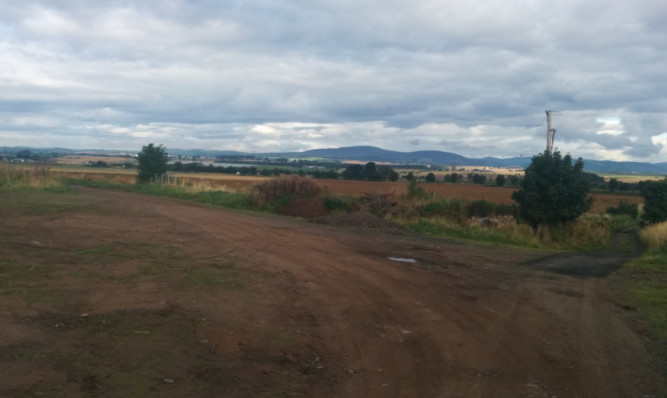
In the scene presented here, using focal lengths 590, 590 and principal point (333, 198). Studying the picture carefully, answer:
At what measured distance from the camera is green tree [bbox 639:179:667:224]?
1341 inches

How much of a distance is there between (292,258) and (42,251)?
546 cm

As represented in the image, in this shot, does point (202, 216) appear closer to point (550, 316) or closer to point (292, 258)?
point (292, 258)

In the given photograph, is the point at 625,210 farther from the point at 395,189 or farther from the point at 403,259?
the point at 403,259

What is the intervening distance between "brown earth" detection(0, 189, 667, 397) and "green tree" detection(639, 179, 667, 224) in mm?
23032

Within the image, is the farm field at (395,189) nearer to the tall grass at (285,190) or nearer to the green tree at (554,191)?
the tall grass at (285,190)

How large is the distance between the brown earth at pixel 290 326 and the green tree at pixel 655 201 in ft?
75.6

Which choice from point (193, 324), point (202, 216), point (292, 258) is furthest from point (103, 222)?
point (193, 324)

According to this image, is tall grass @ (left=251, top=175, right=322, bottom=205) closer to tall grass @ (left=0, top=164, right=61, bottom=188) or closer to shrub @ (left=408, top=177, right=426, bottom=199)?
Result: shrub @ (left=408, top=177, right=426, bottom=199)

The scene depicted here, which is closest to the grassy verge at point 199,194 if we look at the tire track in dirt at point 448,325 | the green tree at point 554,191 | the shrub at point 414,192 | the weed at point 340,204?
the weed at point 340,204

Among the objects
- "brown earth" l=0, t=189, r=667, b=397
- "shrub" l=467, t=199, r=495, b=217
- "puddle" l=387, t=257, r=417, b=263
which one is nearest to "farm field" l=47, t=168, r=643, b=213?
"shrub" l=467, t=199, r=495, b=217

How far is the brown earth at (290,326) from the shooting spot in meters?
6.09

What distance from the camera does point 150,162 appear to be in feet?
174

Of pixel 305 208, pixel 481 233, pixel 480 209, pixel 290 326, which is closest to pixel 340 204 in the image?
pixel 305 208

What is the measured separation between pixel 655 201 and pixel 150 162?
4007 centimetres
